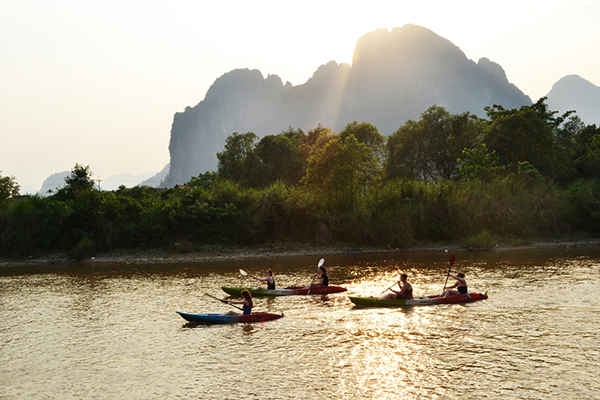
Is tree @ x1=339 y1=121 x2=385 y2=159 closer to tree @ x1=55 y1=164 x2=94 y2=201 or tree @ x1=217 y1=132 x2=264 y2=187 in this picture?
tree @ x1=217 y1=132 x2=264 y2=187

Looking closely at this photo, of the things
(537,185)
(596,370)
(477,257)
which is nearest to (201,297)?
(596,370)

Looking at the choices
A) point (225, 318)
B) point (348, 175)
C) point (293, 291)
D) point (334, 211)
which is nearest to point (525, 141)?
point (348, 175)

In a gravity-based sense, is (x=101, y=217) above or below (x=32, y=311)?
above

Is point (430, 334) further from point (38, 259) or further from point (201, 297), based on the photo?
point (38, 259)

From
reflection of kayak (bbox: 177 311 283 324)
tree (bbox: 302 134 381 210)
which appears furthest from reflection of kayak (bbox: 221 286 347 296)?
tree (bbox: 302 134 381 210)

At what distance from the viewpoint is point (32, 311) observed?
69.5 ft

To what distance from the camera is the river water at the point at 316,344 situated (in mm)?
10961

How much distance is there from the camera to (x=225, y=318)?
1764 cm

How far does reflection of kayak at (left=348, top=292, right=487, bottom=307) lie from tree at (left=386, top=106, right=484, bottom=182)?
4364 centimetres

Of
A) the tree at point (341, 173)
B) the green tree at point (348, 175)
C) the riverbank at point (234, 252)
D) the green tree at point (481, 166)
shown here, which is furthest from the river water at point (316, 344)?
the green tree at point (481, 166)

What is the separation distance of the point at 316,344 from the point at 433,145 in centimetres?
5354

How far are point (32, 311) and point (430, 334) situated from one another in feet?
58.0

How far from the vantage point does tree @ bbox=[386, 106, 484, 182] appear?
2425 inches

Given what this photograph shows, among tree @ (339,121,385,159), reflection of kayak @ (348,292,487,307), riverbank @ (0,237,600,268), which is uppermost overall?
tree @ (339,121,385,159)
